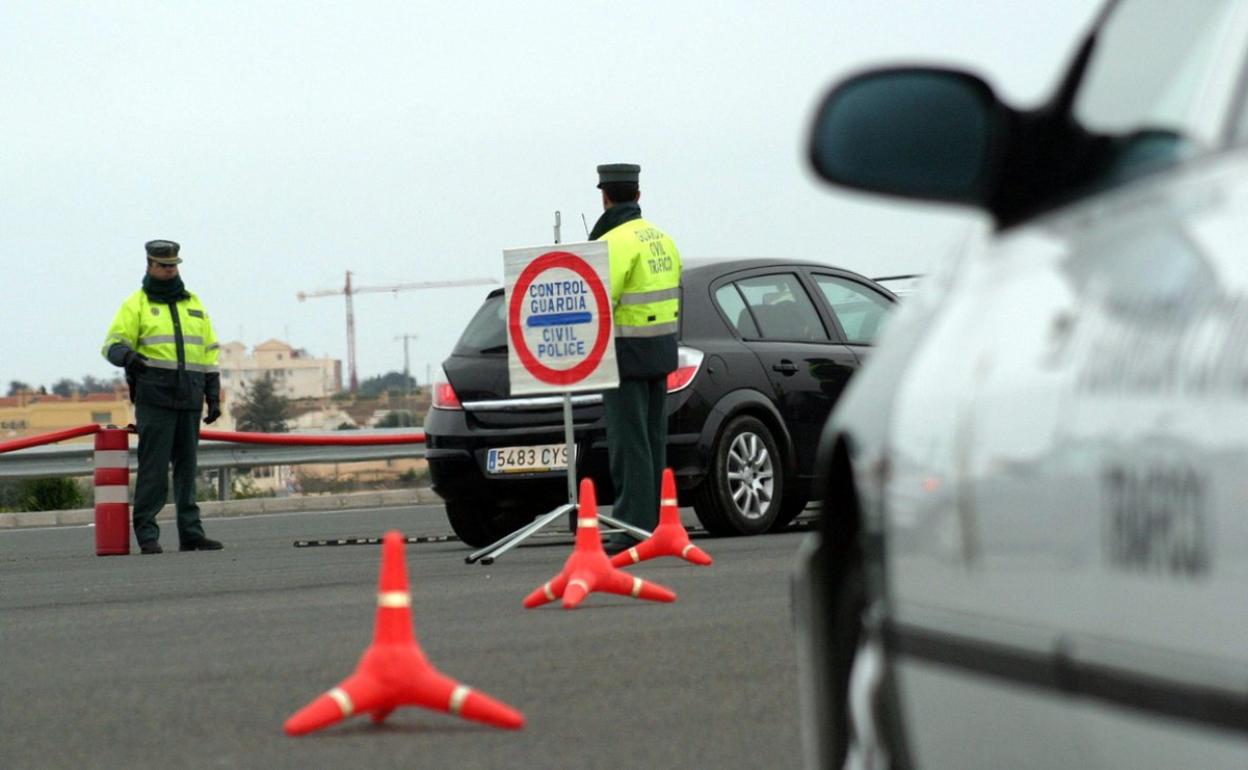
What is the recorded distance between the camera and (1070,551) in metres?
2.60

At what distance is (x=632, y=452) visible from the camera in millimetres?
11984

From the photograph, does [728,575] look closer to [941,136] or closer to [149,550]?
[149,550]

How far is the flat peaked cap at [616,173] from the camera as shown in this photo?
12172 millimetres

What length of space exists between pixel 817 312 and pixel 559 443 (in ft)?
6.63

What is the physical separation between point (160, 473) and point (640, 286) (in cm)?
491

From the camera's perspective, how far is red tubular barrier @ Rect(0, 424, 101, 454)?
17359mm

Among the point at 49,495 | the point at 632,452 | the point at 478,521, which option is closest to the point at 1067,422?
the point at 632,452

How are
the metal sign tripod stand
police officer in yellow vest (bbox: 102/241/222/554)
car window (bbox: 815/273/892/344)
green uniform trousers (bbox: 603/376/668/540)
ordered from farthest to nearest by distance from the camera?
police officer in yellow vest (bbox: 102/241/222/554)
car window (bbox: 815/273/892/344)
green uniform trousers (bbox: 603/376/668/540)
the metal sign tripod stand

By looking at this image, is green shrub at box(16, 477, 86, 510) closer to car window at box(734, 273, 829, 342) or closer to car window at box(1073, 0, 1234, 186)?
car window at box(734, 273, 829, 342)

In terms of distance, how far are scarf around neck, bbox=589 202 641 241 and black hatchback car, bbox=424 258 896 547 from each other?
123cm

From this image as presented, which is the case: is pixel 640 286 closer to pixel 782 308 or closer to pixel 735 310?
pixel 735 310

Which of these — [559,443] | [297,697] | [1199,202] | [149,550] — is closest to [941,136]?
[1199,202]

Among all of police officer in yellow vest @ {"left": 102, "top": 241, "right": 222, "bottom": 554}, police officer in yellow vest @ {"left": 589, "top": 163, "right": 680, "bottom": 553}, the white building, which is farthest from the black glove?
the white building

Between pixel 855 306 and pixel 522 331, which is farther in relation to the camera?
pixel 855 306
